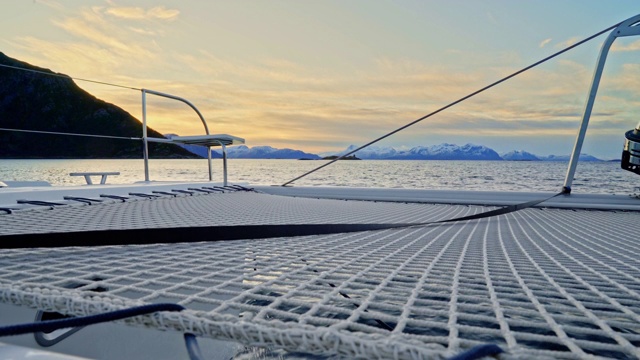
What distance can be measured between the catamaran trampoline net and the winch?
2.24m

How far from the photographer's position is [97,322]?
50 cm

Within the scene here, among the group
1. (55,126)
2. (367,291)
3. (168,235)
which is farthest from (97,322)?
(55,126)

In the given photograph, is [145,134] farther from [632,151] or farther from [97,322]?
[632,151]

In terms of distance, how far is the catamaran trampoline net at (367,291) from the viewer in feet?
1.57

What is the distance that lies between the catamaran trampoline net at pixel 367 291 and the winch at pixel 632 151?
2.24 metres

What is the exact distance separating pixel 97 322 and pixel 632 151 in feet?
12.3

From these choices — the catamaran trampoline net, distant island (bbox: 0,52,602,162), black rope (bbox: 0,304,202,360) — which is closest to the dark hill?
distant island (bbox: 0,52,602,162)

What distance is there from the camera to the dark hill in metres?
3.41

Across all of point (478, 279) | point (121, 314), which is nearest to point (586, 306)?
point (478, 279)

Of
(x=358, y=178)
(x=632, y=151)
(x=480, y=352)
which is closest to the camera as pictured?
(x=480, y=352)

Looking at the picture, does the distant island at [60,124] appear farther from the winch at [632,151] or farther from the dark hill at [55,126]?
the winch at [632,151]

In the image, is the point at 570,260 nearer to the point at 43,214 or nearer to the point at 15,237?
the point at 15,237

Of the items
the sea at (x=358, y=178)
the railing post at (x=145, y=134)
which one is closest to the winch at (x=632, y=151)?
the sea at (x=358, y=178)

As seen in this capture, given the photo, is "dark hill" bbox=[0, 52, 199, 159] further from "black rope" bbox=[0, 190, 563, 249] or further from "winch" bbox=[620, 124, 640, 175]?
"winch" bbox=[620, 124, 640, 175]
